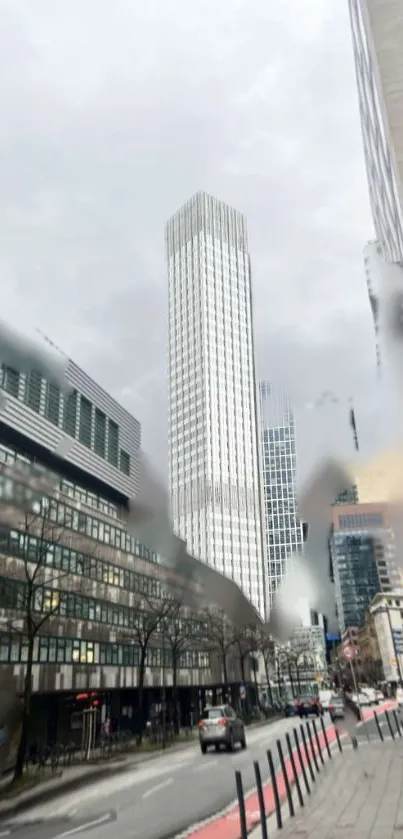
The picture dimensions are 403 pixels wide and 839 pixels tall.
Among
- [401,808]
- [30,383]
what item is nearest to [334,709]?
[401,808]

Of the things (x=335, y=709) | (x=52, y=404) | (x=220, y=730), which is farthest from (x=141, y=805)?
(x=335, y=709)

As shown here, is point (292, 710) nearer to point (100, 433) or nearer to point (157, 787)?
point (157, 787)

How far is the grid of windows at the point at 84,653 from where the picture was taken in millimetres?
15763

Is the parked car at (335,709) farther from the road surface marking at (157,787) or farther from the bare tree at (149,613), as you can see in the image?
the road surface marking at (157,787)

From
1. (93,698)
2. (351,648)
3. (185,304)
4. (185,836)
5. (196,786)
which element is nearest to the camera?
(185,836)

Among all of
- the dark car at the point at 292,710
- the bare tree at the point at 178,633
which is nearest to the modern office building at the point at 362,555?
the bare tree at the point at 178,633

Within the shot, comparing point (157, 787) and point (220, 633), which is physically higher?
point (220, 633)

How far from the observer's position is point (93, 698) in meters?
21.4

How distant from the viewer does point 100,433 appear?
377 inches

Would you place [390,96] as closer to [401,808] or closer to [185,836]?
[401,808]

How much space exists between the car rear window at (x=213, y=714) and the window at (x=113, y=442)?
8198 millimetres

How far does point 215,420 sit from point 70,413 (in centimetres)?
1104

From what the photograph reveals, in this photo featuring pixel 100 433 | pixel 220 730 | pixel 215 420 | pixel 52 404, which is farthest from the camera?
pixel 215 420

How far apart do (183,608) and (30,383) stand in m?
17.6
